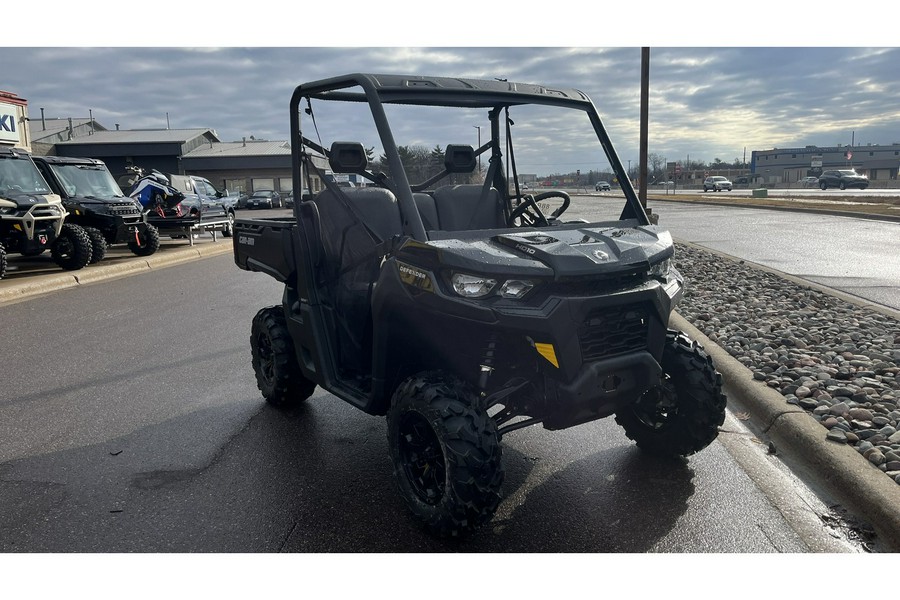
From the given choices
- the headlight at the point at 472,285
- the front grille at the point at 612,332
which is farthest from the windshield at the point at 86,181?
the front grille at the point at 612,332

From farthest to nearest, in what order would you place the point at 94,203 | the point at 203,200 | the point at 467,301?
the point at 203,200 < the point at 94,203 < the point at 467,301

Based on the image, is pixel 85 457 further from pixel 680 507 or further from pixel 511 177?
pixel 680 507

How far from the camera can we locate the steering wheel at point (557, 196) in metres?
4.32

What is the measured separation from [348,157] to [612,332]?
1.74 m

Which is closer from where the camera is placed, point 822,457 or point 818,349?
point 822,457

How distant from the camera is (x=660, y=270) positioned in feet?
11.2

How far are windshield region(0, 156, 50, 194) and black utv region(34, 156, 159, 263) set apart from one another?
973mm

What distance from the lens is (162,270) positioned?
47.8ft

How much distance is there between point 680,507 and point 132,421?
3.80 m

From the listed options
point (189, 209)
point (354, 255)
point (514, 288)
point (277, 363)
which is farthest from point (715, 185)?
point (514, 288)

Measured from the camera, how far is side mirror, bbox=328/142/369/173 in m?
3.74

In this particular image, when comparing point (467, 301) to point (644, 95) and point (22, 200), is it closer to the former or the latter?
point (22, 200)

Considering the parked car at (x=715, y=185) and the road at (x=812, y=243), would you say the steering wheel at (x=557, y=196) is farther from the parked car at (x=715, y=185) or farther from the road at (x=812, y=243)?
the parked car at (x=715, y=185)

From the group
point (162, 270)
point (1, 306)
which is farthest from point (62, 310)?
point (162, 270)
